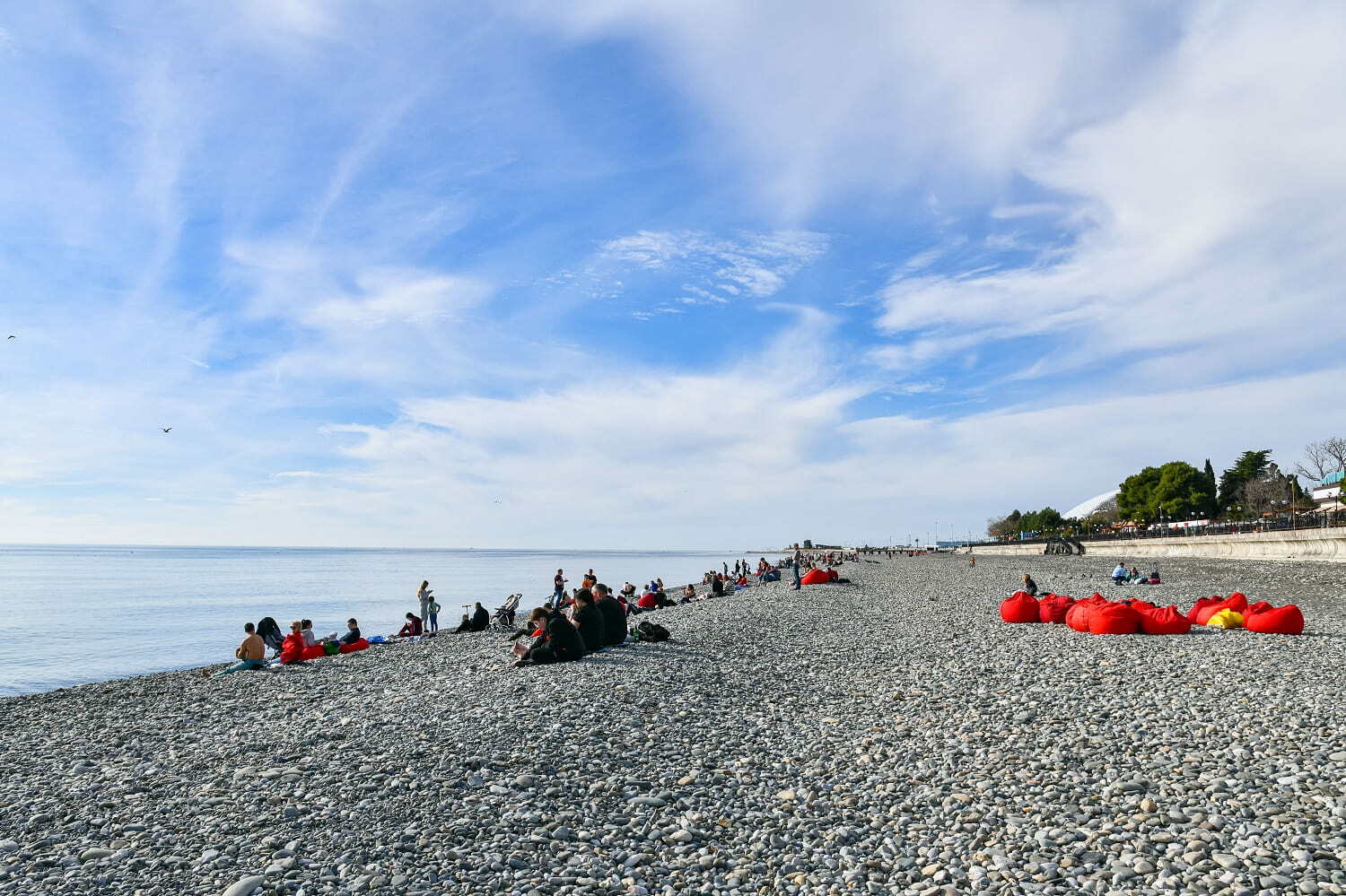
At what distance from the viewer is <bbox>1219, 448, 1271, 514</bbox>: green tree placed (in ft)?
304

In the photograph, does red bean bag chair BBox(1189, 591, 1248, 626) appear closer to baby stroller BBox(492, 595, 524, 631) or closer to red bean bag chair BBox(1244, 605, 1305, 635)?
red bean bag chair BBox(1244, 605, 1305, 635)

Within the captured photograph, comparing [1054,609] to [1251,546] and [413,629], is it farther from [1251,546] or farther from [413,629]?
[1251,546]

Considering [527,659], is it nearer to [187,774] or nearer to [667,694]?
[667,694]

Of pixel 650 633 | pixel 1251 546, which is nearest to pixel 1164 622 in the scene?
pixel 650 633

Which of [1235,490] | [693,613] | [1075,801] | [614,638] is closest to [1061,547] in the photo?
[1235,490]

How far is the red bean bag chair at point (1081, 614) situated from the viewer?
1648 cm

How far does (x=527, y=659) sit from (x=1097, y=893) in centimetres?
1042

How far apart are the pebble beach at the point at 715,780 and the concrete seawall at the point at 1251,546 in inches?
1327

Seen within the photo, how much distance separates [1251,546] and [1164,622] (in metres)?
43.9

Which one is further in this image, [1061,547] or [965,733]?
[1061,547]

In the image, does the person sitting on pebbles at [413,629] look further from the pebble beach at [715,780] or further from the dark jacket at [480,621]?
the pebble beach at [715,780]

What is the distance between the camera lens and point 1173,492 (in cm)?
9431

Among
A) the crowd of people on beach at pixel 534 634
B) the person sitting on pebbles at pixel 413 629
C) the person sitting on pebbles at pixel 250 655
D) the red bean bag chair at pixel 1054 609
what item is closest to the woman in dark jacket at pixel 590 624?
the crowd of people on beach at pixel 534 634

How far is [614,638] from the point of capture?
15602 mm
